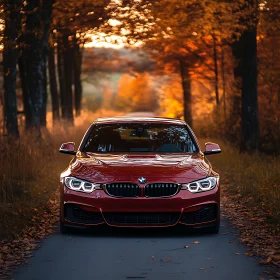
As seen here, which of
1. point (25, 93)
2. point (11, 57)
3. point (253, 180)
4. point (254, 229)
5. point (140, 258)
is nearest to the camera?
point (140, 258)

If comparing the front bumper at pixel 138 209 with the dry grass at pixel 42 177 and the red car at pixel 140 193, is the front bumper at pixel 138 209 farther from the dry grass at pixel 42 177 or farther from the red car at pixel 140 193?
the dry grass at pixel 42 177

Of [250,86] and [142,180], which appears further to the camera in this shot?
[250,86]

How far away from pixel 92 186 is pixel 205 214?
1422 mm

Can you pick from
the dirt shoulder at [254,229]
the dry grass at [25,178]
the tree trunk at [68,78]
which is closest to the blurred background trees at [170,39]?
the dry grass at [25,178]

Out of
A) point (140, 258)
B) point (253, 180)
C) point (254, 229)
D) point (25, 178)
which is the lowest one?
point (253, 180)

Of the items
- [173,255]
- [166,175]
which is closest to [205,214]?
[166,175]

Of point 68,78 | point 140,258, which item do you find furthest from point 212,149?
point 68,78

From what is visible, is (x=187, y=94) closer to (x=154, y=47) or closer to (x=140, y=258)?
(x=154, y=47)

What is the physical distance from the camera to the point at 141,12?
82.5 feet

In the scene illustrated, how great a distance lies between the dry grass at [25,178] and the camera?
1128 centimetres

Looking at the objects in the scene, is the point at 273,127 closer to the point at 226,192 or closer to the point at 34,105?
the point at 34,105

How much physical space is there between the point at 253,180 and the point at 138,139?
17.7 feet

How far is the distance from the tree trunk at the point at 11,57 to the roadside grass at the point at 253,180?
550cm

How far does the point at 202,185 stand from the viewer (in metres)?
9.92
